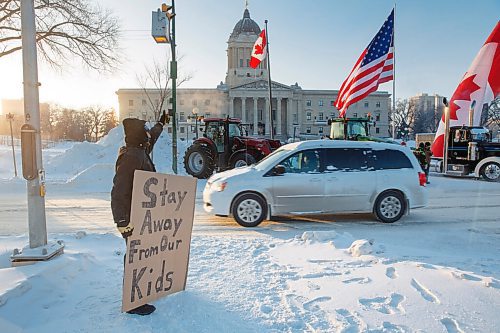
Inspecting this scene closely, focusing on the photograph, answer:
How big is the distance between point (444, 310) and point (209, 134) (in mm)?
13829

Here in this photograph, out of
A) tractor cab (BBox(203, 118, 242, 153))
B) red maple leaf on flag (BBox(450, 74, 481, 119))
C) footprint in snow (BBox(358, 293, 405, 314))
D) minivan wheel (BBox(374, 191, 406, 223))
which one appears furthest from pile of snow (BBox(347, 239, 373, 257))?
red maple leaf on flag (BBox(450, 74, 481, 119))

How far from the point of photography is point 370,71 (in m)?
16.6

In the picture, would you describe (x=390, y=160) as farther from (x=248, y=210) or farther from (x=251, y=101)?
(x=251, y=101)

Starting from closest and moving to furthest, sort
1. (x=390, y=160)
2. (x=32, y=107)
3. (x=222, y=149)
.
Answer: (x=32, y=107) < (x=390, y=160) < (x=222, y=149)

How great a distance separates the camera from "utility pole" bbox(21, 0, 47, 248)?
4.31 metres

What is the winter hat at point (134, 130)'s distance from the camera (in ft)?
11.5

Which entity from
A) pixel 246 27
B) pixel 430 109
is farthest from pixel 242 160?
pixel 430 109

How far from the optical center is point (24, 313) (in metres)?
3.35

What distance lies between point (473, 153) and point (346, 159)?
12.2 metres

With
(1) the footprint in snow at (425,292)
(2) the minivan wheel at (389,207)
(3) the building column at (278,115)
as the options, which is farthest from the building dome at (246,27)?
(1) the footprint in snow at (425,292)

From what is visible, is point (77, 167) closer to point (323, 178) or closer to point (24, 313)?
point (323, 178)

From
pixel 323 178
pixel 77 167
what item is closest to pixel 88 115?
pixel 77 167

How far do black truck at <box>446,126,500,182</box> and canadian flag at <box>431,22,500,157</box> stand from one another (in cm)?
99

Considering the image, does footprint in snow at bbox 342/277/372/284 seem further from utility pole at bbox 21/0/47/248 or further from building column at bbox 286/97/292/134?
building column at bbox 286/97/292/134
